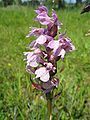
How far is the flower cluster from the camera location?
1.56 meters

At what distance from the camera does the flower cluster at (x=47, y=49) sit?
1561mm

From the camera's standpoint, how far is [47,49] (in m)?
1.61

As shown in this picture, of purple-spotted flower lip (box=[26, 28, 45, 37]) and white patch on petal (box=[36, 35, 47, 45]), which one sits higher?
purple-spotted flower lip (box=[26, 28, 45, 37])

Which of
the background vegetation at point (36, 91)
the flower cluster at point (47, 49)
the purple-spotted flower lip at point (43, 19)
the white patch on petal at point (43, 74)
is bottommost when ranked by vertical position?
the background vegetation at point (36, 91)

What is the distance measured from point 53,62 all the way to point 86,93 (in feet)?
6.28

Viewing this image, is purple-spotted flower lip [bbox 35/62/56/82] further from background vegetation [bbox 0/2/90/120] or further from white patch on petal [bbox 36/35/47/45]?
background vegetation [bbox 0/2/90/120]

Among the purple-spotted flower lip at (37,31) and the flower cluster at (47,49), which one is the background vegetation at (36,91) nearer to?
the flower cluster at (47,49)

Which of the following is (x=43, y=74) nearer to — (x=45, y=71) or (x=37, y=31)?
(x=45, y=71)

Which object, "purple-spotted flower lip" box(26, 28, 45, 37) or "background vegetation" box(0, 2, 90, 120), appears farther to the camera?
"background vegetation" box(0, 2, 90, 120)

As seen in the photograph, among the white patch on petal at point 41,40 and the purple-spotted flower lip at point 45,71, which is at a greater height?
the white patch on petal at point 41,40

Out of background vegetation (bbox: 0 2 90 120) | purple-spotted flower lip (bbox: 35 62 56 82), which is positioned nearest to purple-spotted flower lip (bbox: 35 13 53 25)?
purple-spotted flower lip (bbox: 35 62 56 82)

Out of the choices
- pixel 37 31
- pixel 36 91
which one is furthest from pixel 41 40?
pixel 36 91

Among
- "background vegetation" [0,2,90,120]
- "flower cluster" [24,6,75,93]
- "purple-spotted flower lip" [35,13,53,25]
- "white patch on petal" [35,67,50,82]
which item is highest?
"purple-spotted flower lip" [35,13,53,25]

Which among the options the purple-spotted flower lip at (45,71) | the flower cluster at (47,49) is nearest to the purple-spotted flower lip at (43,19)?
the flower cluster at (47,49)
